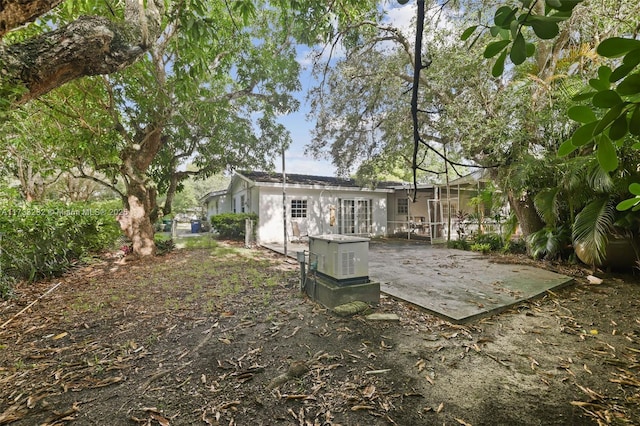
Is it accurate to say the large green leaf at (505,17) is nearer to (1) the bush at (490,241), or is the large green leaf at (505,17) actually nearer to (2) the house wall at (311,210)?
(1) the bush at (490,241)

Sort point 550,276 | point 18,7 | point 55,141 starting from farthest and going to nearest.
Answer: point 55,141 → point 550,276 → point 18,7

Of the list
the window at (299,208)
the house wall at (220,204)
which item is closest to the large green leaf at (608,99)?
the window at (299,208)

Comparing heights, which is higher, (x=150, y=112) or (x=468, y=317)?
(x=150, y=112)

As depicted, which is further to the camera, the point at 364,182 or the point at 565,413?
the point at 364,182

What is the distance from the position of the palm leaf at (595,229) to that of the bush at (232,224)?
436 inches

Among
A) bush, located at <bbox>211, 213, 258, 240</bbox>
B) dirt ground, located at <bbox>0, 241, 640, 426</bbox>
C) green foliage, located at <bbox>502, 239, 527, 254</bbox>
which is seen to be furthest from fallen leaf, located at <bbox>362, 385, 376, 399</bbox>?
bush, located at <bbox>211, 213, 258, 240</bbox>

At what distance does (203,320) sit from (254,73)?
808cm

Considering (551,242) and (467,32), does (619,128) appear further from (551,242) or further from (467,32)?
(551,242)

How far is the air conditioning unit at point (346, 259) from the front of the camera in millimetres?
4176

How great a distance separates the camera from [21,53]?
2166mm

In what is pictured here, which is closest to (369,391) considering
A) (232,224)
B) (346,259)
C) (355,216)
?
(346,259)

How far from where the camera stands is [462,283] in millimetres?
5434

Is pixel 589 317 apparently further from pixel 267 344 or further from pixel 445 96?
pixel 445 96

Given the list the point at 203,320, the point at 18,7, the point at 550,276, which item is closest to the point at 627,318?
the point at 550,276
